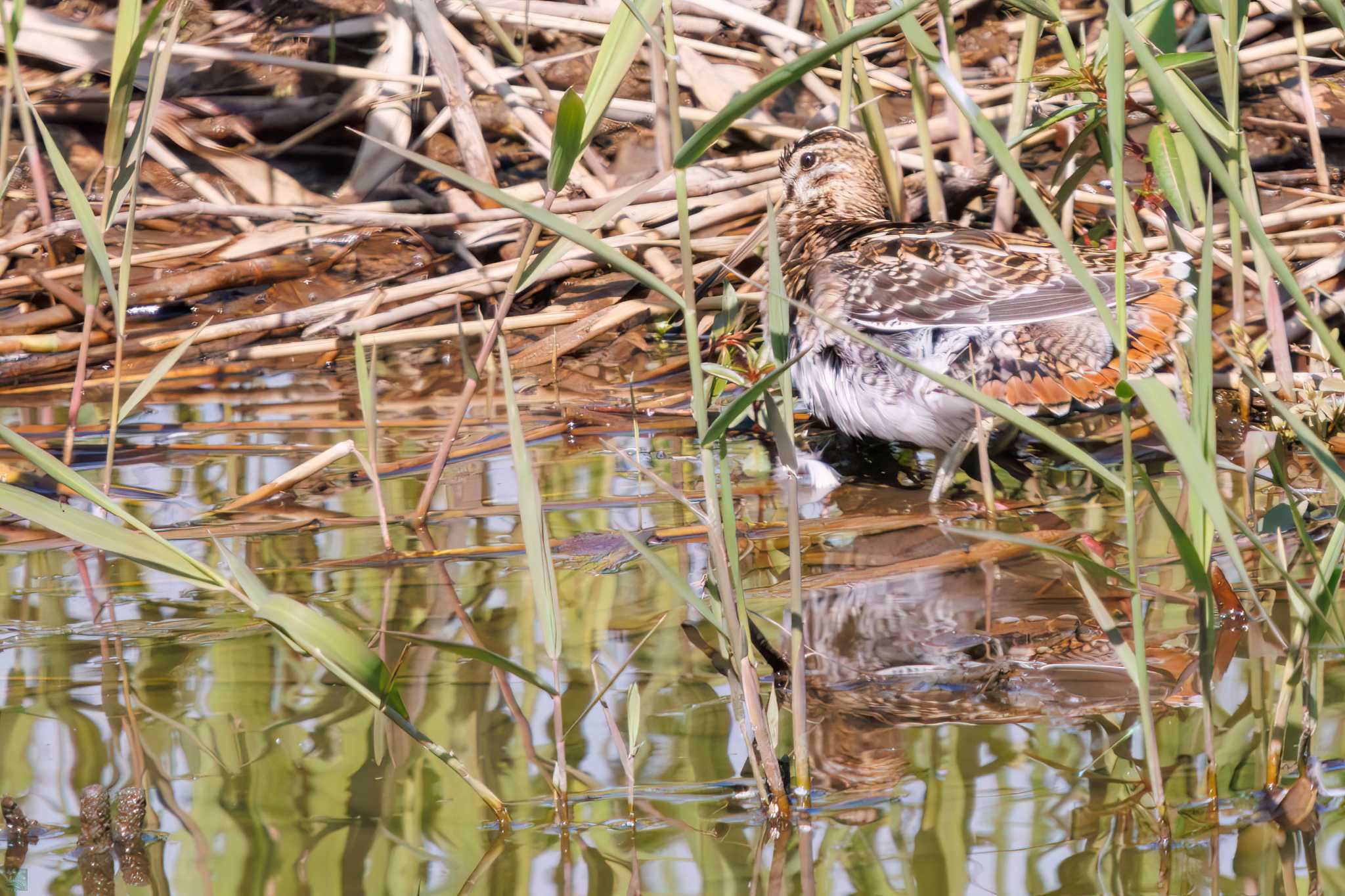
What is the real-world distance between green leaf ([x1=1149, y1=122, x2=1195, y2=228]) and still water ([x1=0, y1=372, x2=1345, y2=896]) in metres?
0.80

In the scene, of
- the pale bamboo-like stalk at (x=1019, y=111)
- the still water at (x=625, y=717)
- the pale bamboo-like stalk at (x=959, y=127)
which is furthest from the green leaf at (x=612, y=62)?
the pale bamboo-like stalk at (x=959, y=127)

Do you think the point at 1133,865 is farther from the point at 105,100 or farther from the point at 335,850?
the point at 105,100

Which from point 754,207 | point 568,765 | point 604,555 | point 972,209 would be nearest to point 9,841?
point 568,765

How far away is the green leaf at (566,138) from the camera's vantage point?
2.02 metres

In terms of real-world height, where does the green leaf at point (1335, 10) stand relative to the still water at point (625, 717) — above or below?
above

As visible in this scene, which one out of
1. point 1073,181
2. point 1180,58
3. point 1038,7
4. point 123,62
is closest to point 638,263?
point 1073,181

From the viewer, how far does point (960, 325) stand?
358cm

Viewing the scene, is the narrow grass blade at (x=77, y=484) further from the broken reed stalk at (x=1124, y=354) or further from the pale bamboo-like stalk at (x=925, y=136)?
the pale bamboo-like stalk at (x=925, y=136)

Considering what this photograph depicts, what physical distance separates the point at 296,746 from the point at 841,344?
2018 millimetres

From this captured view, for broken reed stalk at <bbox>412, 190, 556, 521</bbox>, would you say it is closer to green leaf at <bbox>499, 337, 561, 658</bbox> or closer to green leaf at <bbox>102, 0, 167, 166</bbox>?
green leaf at <bbox>499, 337, 561, 658</bbox>

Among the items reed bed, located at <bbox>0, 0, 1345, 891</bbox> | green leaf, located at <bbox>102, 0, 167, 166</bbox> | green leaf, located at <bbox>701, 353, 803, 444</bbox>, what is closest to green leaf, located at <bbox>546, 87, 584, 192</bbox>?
reed bed, located at <bbox>0, 0, 1345, 891</bbox>

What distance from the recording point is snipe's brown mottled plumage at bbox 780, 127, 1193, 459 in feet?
11.4

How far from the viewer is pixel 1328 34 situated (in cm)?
490

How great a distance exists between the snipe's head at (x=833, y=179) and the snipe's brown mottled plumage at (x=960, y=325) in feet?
1.77
